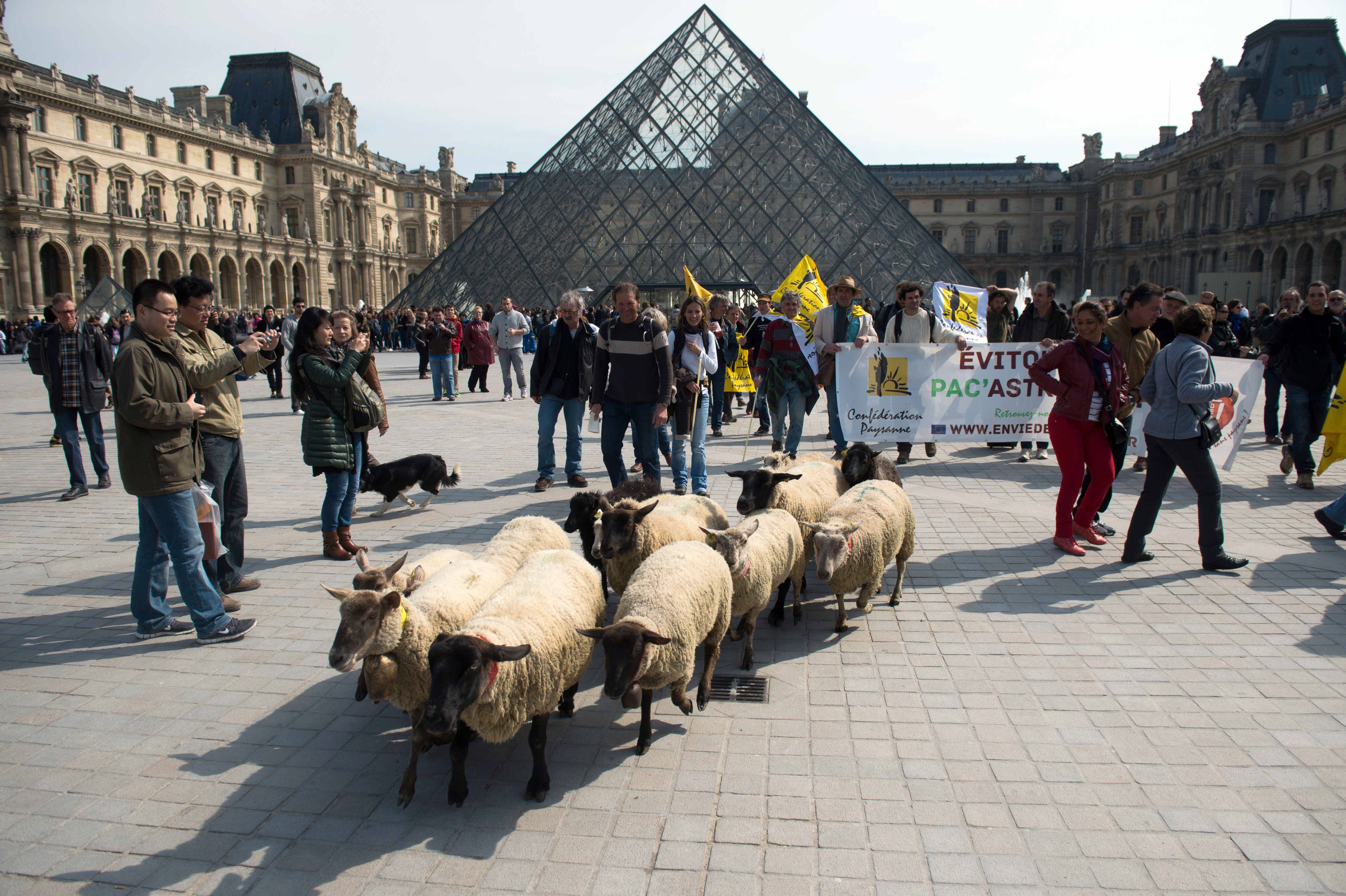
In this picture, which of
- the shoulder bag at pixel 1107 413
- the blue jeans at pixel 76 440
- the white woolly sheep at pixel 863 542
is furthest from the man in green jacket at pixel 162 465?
the shoulder bag at pixel 1107 413

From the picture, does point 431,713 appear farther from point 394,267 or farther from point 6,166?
point 394,267

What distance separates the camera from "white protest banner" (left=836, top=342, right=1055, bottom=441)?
7715 mm

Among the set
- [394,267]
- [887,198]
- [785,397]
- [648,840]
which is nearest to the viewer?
[648,840]

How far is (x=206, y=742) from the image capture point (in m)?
2.98

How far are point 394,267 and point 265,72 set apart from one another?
61.3ft

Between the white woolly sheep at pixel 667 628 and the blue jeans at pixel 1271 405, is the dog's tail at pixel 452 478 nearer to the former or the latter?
the white woolly sheep at pixel 667 628

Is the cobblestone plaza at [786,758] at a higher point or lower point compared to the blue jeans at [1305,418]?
lower

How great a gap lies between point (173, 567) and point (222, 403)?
3.01 ft

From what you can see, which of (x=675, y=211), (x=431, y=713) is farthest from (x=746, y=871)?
(x=675, y=211)

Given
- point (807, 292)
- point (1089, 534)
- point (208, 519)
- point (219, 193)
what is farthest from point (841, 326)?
point (219, 193)

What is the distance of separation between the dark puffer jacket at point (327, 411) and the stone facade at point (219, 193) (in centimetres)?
4479

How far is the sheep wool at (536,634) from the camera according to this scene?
8.45 ft

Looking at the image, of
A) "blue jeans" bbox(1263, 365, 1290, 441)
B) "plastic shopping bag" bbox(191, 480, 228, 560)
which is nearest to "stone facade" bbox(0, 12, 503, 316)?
"plastic shopping bag" bbox(191, 480, 228, 560)

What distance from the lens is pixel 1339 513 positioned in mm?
5465
